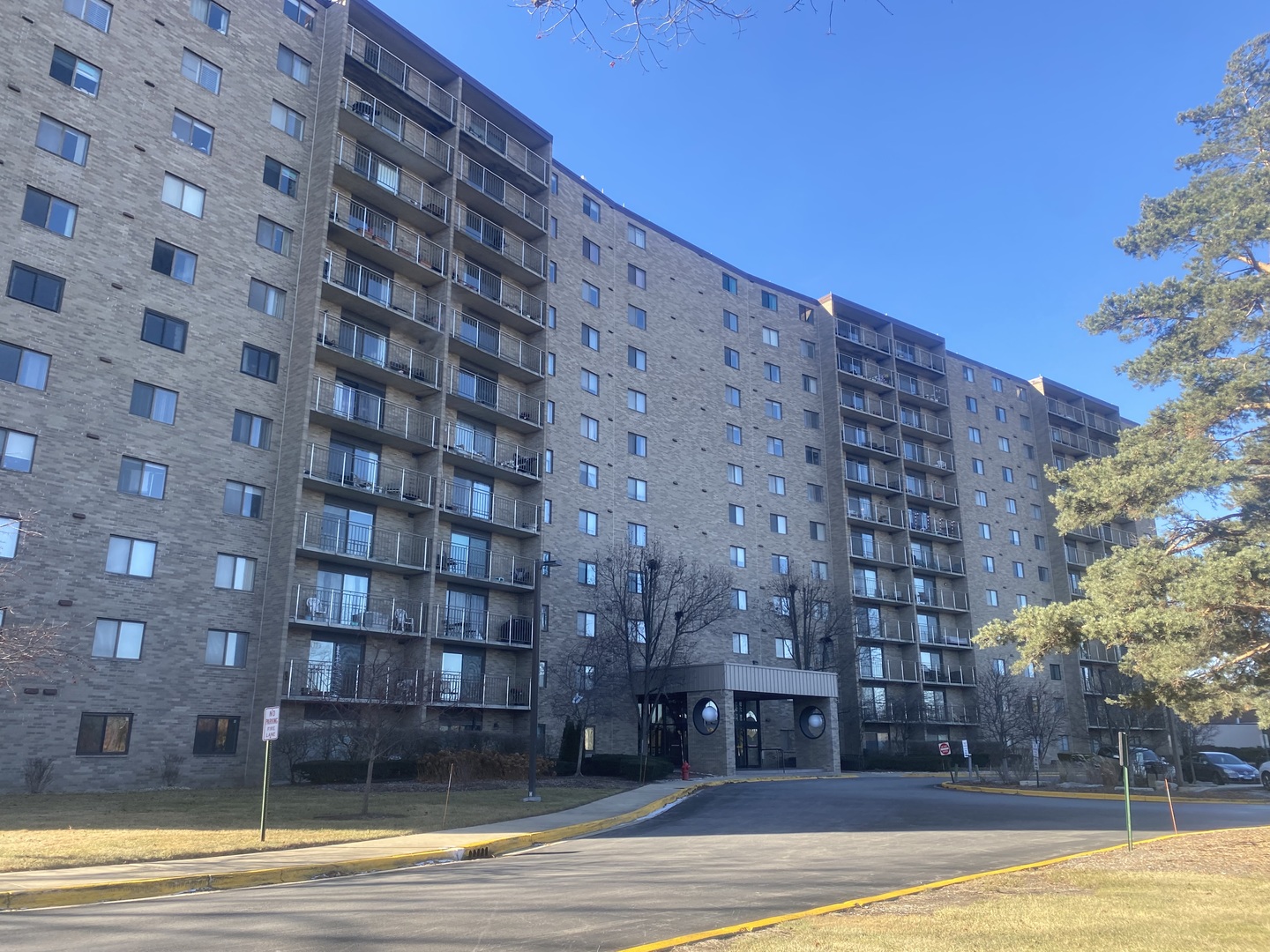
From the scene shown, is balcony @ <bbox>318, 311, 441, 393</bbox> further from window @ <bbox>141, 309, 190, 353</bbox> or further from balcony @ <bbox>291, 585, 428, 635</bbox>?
balcony @ <bbox>291, 585, 428, 635</bbox>

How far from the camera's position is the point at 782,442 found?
2127 inches

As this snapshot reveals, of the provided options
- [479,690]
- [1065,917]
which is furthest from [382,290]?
[1065,917]

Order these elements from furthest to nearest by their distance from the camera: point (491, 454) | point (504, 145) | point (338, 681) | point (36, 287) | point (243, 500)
A: 1. point (504, 145)
2. point (491, 454)
3. point (243, 500)
4. point (338, 681)
5. point (36, 287)

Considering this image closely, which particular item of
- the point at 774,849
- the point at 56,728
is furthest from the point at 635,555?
the point at 774,849

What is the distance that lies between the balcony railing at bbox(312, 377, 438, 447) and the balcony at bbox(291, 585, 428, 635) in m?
6.03

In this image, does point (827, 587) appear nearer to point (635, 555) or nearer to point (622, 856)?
point (635, 555)

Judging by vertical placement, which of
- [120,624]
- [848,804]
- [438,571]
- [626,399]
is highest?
[626,399]

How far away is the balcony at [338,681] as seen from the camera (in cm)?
2745

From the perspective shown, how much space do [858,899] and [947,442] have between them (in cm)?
5835

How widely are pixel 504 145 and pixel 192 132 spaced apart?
15196 millimetres

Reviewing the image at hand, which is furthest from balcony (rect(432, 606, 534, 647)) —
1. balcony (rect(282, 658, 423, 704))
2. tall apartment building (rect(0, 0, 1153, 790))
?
balcony (rect(282, 658, 423, 704))

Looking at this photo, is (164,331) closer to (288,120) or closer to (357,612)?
(288,120)

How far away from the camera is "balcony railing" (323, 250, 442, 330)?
33531 millimetres

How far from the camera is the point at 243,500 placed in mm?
29828
